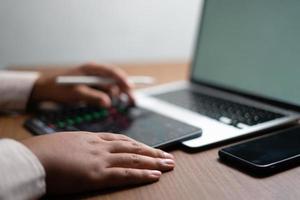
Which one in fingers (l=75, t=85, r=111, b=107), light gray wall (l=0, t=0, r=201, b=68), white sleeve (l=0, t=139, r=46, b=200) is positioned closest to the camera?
white sleeve (l=0, t=139, r=46, b=200)

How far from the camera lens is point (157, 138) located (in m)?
0.56

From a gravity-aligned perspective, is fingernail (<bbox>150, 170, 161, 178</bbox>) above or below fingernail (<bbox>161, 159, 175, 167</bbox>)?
below

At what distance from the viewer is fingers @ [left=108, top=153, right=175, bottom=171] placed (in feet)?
1.53

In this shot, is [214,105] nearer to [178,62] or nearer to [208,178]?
[208,178]

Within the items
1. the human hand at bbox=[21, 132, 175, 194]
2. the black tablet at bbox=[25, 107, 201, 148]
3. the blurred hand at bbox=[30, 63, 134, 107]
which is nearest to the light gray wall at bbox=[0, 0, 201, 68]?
the blurred hand at bbox=[30, 63, 134, 107]

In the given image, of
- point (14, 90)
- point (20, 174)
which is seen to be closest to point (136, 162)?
point (20, 174)

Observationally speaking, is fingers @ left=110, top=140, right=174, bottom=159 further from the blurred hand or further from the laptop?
the blurred hand

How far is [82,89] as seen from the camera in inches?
31.1

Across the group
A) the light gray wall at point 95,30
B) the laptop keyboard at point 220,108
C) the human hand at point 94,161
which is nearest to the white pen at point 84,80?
the laptop keyboard at point 220,108

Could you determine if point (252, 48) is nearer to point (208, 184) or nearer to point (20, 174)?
point (208, 184)

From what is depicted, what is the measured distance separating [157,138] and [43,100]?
0.35m

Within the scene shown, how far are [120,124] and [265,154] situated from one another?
0.25 meters

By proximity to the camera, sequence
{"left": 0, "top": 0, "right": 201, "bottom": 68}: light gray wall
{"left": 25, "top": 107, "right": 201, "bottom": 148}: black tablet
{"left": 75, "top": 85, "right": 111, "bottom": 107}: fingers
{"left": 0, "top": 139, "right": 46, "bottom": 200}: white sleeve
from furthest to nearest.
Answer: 1. {"left": 0, "top": 0, "right": 201, "bottom": 68}: light gray wall
2. {"left": 75, "top": 85, "right": 111, "bottom": 107}: fingers
3. {"left": 25, "top": 107, "right": 201, "bottom": 148}: black tablet
4. {"left": 0, "top": 139, "right": 46, "bottom": 200}: white sleeve

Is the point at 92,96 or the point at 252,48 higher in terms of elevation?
the point at 252,48
